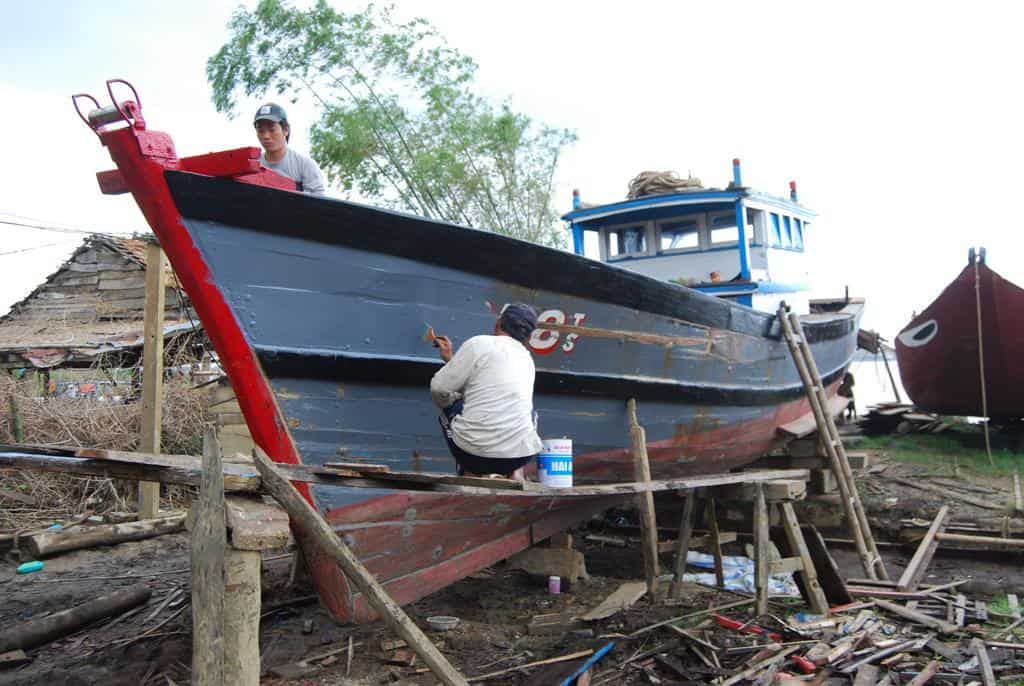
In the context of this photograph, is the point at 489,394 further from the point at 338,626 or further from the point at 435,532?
the point at 338,626

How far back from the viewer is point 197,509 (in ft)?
8.63

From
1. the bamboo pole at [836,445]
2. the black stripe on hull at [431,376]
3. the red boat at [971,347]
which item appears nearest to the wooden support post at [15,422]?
the black stripe on hull at [431,376]

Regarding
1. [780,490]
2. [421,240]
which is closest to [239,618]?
[421,240]

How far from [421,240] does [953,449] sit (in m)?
10.1

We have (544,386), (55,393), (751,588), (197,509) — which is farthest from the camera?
(55,393)

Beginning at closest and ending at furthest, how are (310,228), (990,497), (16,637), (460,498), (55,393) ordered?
1. (310,228)
2. (16,637)
3. (460,498)
4. (990,497)
5. (55,393)

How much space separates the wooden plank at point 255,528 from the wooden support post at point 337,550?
8 centimetres

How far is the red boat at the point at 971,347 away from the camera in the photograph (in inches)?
448

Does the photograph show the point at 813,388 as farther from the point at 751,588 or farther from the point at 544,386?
the point at 544,386

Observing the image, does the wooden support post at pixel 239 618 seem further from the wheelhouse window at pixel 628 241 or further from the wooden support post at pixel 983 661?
the wheelhouse window at pixel 628 241

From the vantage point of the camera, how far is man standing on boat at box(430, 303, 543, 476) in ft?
13.5

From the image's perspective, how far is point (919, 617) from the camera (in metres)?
5.02

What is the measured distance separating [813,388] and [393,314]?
4.12 meters

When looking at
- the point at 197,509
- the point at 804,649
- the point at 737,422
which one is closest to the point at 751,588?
the point at 737,422
